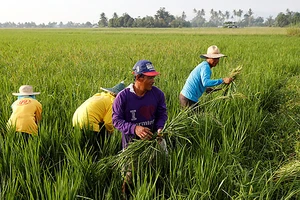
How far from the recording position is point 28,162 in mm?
2076

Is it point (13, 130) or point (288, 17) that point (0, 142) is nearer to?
point (13, 130)

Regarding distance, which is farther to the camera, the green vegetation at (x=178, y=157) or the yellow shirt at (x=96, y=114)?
the yellow shirt at (x=96, y=114)

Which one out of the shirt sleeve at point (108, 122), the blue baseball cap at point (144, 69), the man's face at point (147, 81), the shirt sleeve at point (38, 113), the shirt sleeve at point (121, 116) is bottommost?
the shirt sleeve at point (108, 122)

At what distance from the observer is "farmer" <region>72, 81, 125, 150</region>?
277 centimetres

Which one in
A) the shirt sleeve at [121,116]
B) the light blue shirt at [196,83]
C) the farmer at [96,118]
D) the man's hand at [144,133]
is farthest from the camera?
the light blue shirt at [196,83]

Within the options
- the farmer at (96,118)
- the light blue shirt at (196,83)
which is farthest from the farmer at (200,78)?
the farmer at (96,118)

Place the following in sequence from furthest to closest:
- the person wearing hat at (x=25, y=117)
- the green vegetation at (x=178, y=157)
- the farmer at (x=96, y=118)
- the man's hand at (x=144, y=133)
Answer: the farmer at (x=96, y=118), the person wearing hat at (x=25, y=117), the man's hand at (x=144, y=133), the green vegetation at (x=178, y=157)

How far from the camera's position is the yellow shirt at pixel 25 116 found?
8.66 ft

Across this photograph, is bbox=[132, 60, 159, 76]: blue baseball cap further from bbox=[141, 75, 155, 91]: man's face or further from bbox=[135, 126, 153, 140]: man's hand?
bbox=[135, 126, 153, 140]: man's hand

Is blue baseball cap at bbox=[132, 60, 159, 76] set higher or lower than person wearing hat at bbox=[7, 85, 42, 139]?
higher

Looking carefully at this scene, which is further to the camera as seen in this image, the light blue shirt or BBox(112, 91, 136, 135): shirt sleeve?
the light blue shirt

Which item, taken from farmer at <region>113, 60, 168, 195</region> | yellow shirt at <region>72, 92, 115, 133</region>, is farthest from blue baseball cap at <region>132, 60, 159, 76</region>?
yellow shirt at <region>72, 92, 115, 133</region>

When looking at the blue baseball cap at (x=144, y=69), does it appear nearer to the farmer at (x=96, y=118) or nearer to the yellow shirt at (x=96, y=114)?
the farmer at (x=96, y=118)

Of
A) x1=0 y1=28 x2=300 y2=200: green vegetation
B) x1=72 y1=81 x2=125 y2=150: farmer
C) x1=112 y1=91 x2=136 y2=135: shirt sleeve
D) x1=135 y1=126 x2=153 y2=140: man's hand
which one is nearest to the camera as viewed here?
x1=0 y1=28 x2=300 y2=200: green vegetation
